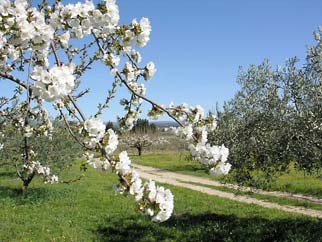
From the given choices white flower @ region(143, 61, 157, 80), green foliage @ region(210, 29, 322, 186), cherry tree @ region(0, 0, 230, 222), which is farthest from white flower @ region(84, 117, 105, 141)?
green foliage @ region(210, 29, 322, 186)

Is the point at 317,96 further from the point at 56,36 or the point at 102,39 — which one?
the point at 56,36

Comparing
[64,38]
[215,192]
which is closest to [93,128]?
[64,38]

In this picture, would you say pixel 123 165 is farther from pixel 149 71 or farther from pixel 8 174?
pixel 8 174

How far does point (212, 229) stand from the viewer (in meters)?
13.3

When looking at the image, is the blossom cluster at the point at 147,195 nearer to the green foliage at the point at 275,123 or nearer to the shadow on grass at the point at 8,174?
the green foliage at the point at 275,123

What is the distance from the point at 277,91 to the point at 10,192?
14.3m

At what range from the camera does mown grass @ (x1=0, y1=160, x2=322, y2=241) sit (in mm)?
12570

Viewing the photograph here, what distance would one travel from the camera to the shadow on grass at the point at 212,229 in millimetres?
12156

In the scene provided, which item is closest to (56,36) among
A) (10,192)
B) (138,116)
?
(138,116)

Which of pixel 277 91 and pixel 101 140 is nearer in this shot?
pixel 101 140

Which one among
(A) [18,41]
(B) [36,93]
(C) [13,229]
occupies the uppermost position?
(A) [18,41]

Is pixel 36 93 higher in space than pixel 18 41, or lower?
lower

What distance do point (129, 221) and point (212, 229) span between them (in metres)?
3.14

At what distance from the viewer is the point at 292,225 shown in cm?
1332
